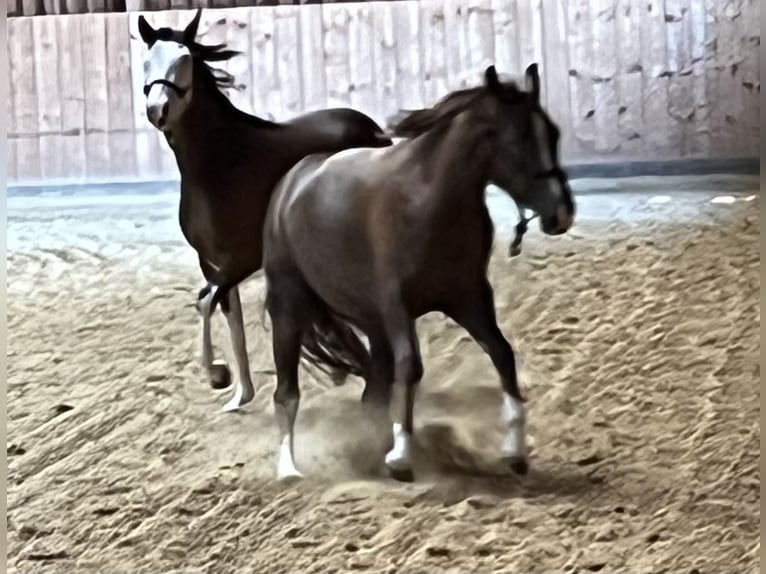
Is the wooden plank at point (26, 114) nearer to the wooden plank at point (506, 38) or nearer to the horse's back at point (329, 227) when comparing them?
the horse's back at point (329, 227)

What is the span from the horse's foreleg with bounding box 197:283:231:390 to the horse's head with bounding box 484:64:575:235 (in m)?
0.49

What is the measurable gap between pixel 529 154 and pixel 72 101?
75 cm

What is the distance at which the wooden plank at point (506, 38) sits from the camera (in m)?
1.55

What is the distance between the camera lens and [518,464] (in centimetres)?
147

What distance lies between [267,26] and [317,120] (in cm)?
18

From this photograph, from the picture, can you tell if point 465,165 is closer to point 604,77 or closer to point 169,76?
point 604,77

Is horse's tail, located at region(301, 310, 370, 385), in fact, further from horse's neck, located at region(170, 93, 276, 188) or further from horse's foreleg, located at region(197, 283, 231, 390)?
horse's neck, located at region(170, 93, 276, 188)

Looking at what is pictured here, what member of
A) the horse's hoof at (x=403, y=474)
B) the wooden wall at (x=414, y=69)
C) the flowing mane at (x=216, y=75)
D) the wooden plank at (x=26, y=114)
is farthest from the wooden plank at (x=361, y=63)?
the horse's hoof at (x=403, y=474)

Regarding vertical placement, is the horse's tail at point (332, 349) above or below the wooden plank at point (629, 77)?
below

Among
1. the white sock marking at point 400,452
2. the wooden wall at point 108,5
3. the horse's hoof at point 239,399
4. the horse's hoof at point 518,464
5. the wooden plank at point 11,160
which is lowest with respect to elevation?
the horse's hoof at point 518,464

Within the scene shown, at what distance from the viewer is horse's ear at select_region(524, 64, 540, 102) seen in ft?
5.01

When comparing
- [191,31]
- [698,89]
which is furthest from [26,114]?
[698,89]

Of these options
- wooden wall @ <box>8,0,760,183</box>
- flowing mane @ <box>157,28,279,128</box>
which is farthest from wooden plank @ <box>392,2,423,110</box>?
flowing mane @ <box>157,28,279,128</box>

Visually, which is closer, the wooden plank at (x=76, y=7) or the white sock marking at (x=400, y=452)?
the white sock marking at (x=400, y=452)
